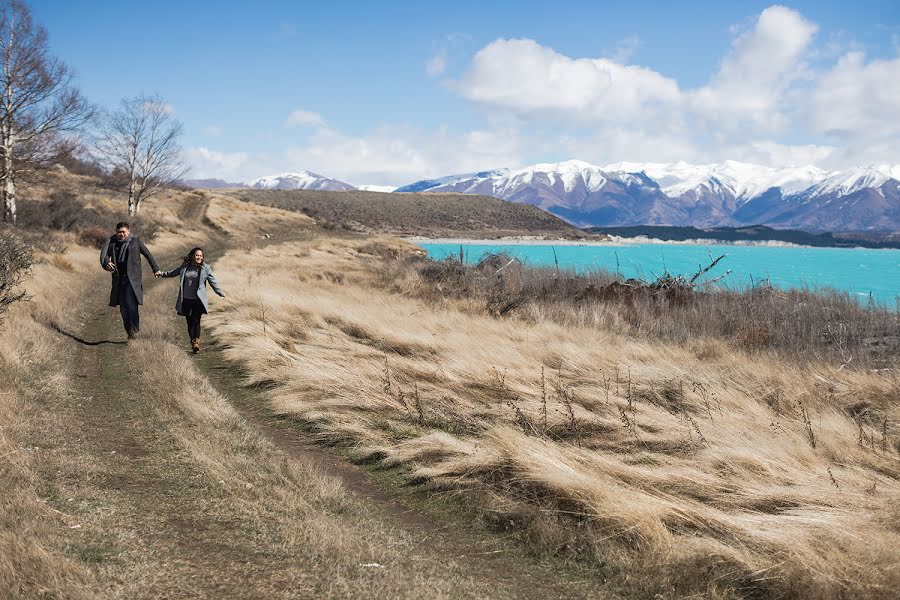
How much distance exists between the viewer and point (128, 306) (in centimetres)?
960

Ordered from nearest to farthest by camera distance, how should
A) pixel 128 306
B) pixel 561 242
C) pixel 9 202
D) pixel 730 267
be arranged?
pixel 128 306 < pixel 9 202 < pixel 730 267 < pixel 561 242

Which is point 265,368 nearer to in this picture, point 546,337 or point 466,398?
point 466,398

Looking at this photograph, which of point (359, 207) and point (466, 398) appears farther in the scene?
point (359, 207)

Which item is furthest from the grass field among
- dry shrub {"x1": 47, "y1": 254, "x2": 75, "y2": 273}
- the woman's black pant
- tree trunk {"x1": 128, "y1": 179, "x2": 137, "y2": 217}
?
tree trunk {"x1": 128, "y1": 179, "x2": 137, "y2": 217}

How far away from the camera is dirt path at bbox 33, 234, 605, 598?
326 centimetres

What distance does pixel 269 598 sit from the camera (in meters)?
3.08

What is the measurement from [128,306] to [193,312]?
3.40ft

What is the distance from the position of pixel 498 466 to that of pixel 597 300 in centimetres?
1078

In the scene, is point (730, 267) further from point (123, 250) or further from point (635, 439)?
point (635, 439)

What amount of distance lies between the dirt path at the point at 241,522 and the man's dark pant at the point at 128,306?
11.8 feet

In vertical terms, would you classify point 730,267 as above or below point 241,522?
below

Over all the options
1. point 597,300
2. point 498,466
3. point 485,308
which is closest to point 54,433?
point 498,466

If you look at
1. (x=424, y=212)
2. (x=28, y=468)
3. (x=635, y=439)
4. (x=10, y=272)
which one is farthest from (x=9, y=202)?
(x=424, y=212)

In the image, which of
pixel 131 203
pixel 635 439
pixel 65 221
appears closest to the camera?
pixel 635 439
